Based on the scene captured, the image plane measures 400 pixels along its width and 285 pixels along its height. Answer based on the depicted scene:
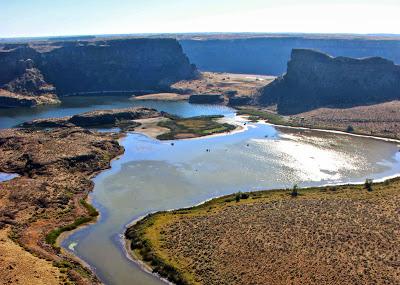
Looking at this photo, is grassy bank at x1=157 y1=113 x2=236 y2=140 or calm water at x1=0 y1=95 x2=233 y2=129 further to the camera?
calm water at x1=0 y1=95 x2=233 y2=129

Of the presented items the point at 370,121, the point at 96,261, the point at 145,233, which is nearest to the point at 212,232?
the point at 145,233

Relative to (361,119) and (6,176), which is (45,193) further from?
(361,119)

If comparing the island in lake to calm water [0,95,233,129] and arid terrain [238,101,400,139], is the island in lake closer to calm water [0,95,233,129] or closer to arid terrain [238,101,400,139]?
arid terrain [238,101,400,139]

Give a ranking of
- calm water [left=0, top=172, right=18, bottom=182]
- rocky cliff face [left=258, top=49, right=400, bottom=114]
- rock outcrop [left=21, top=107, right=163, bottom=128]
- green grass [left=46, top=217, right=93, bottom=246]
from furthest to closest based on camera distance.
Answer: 1. rocky cliff face [left=258, top=49, right=400, bottom=114]
2. rock outcrop [left=21, top=107, right=163, bottom=128]
3. calm water [left=0, top=172, right=18, bottom=182]
4. green grass [left=46, top=217, right=93, bottom=246]

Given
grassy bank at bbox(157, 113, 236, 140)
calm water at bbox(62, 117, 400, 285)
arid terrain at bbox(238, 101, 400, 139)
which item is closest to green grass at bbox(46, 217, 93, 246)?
calm water at bbox(62, 117, 400, 285)

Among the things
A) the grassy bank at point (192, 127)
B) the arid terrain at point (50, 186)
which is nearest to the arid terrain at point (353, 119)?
the grassy bank at point (192, 127)

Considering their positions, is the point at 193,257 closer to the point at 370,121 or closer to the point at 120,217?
the point at 120,217
